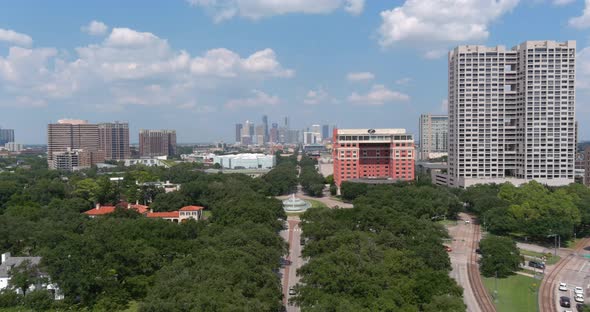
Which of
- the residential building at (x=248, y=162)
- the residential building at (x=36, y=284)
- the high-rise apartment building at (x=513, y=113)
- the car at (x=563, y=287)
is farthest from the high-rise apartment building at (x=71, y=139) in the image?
the car at (x=563, y=287)

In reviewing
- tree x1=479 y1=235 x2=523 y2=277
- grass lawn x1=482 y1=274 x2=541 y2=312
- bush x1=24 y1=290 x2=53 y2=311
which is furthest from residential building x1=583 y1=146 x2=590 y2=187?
bush x1=24 y1=290 x2=53 y2=311

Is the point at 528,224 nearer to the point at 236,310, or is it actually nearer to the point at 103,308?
the point at 236,310

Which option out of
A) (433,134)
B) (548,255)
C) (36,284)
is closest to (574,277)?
(548,255)

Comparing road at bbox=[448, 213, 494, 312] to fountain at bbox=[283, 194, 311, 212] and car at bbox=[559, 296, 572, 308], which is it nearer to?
car at bbox=[559, 296, 572, 308]

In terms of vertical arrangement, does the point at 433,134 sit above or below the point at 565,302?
above

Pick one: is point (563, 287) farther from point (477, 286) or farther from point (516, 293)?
point (477, 286)

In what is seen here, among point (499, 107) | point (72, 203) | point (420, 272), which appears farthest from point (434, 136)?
point (420, 272)
